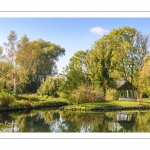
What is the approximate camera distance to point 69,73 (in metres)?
21.8

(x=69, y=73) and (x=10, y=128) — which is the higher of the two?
(x=69, y=73)

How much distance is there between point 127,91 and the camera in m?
25.5

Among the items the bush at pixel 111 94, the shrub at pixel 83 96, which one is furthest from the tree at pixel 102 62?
the shrub at pixel 83 96

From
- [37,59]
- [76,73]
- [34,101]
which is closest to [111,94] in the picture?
[76,73]

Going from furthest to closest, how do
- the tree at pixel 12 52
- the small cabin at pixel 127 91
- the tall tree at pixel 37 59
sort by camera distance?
1. the small cabin at pixel 127 91
2. the tall tree at pixel 37 59
3. the tree at pixel 12 52

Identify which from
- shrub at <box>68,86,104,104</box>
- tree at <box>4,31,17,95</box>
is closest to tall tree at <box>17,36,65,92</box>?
tree at <box>4,31,17,95</box>

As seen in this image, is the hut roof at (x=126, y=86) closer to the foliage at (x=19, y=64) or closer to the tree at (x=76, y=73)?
the tree at (x=76, y=73)

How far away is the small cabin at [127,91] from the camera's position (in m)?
25.3

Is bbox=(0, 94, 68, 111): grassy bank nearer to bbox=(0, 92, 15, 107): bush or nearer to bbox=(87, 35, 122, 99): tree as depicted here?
bbox=(0, 92, 15, 107): bush

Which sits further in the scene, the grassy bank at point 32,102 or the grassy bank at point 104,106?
the grassy bank at point 104,106
